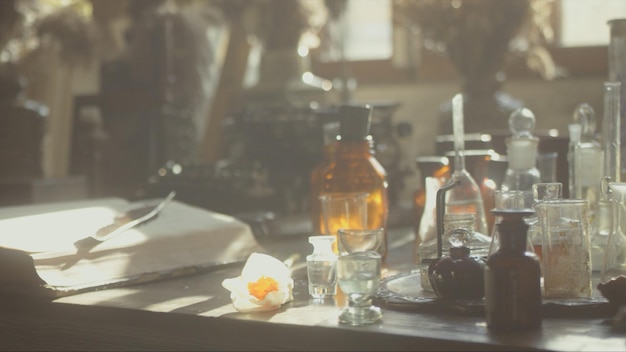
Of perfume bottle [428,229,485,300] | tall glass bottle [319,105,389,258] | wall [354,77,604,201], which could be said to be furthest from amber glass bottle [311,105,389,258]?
wall [354,77,604,201]

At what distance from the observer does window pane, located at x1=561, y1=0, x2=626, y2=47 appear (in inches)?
136

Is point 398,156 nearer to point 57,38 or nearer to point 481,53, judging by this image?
point 481,53

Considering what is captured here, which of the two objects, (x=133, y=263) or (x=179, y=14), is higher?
(x=179, y=14)

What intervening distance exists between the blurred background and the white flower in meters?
0.76

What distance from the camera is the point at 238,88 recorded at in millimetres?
3598

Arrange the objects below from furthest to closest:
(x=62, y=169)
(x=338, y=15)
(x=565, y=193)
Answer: (x=62, y=169) < (x=338, y=15) < (x=565, y=193)

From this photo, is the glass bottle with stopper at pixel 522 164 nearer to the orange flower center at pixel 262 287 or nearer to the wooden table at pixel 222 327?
the wooden table at pixel 222 327

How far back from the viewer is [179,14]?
9.71 ft

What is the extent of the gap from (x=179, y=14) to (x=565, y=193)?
66.9 inches

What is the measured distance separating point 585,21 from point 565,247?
2.60 m

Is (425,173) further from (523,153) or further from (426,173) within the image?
(523,153)

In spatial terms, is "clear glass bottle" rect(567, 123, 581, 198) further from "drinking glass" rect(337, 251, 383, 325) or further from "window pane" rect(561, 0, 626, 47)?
"window pane" rect(561, 0, 626, 47)

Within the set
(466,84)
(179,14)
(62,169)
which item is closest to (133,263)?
(466,84)

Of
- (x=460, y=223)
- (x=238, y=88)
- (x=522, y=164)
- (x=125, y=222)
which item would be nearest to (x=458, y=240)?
(x=460, y=223)
